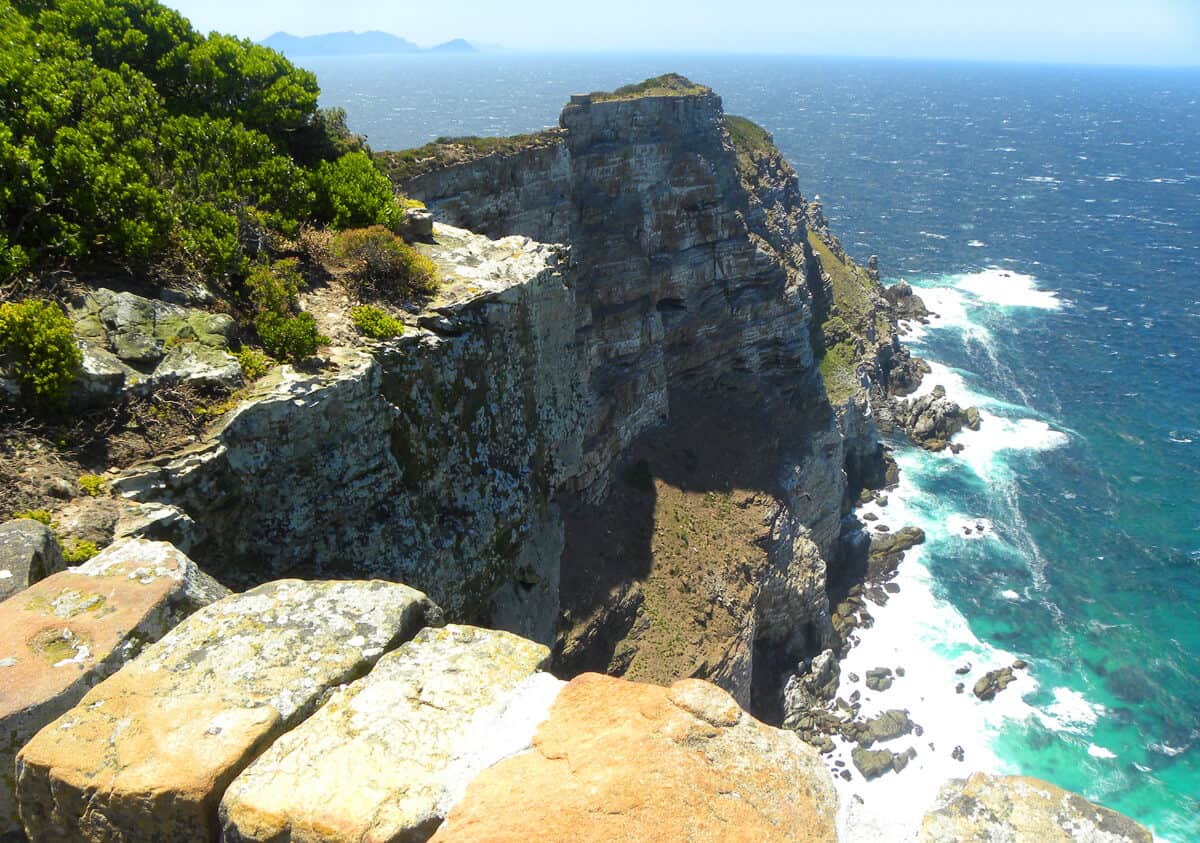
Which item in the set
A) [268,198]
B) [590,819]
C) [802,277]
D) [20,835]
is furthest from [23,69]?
[802,277]

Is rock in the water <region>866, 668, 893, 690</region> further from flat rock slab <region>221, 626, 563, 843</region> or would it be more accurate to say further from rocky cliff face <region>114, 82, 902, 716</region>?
flat rock slab <region>221, 626, 563, 843</region>

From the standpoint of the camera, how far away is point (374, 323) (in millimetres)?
15062

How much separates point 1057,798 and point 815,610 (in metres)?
49.5

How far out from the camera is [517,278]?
1789cm

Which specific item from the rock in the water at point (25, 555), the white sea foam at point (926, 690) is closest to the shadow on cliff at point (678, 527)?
the white sea foam at point (926, 690)

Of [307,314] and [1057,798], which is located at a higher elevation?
[307,314]

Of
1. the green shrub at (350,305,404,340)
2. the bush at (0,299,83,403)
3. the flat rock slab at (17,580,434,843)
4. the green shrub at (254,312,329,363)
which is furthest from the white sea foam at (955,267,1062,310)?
the flat rock slab at (17,580,434,843)

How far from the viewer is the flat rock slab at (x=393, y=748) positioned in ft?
18.7

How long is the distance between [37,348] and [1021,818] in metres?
13.4

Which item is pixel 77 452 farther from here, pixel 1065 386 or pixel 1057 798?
pixel 1065 386

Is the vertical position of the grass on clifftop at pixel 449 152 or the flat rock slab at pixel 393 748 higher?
the grass on clifftop at pixel 449 152

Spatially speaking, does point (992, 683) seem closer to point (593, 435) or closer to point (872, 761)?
point (872, 761)

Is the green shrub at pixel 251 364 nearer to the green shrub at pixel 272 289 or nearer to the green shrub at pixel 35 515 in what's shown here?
the green shrub at pixel 272 289

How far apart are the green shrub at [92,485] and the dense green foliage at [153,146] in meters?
3.83
